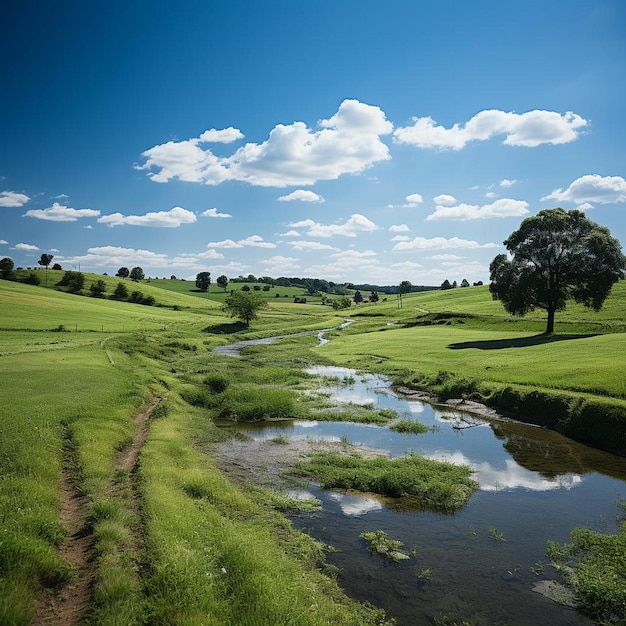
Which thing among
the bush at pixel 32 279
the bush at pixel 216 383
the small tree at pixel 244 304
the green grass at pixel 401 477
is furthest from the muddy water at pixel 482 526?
the bush at pixel 32 279

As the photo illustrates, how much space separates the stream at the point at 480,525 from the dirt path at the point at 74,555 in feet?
23.4

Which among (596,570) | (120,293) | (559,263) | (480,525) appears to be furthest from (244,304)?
(596,570)

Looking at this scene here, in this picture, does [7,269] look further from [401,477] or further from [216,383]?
[401,477]

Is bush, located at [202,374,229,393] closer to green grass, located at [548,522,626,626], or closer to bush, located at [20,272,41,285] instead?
green grass, located at [548,522,626,626]

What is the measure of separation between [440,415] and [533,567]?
2040cm

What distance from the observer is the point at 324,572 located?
1391cm

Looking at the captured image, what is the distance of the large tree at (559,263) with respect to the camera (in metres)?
57.2

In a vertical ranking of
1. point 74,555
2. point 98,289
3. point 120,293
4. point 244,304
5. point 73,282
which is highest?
point 73,282

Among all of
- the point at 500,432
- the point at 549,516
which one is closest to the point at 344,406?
the point at 500,432

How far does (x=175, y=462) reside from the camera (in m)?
20.7

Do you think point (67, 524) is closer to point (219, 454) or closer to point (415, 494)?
point (219, 454)

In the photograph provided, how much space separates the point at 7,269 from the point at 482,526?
17686cm

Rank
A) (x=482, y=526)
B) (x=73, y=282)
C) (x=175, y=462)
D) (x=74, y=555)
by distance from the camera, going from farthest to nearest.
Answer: (x=73, y=282), (x=175, y=462), (x=482, y=526), (x=74, y=555)

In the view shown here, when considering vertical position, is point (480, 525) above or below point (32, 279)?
below
